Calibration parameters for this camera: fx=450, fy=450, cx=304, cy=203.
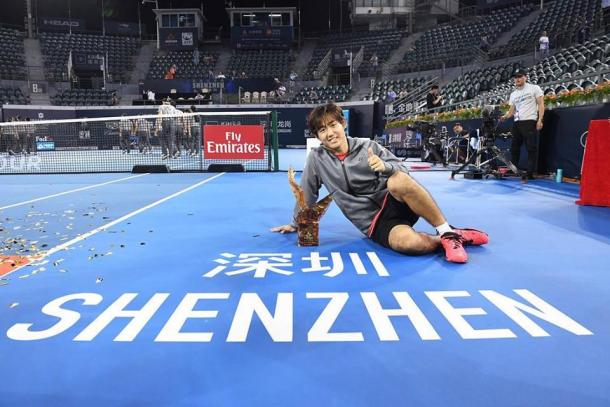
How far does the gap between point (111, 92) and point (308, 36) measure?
1639cm

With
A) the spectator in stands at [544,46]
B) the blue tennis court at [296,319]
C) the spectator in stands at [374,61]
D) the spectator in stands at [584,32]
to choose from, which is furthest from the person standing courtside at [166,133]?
the spectator in stands at [374,61]

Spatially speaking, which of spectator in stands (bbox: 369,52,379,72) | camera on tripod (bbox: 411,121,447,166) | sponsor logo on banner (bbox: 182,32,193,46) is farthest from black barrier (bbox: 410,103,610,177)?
sponsor logo on banner (bbox: 182,32,193,46)

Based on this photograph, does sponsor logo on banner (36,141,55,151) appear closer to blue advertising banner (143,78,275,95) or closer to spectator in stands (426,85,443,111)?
blue advertising banner (143,78,275,95)

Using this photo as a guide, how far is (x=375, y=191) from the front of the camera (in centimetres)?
Answer: 325

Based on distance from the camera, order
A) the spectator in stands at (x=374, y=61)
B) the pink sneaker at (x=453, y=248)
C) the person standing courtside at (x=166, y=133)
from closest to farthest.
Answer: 1. the pink sneaker at (x=453, y=248)
2. the person standing courtside at (x=166, y=133)
3. the spectator in stands at (x=374, y=61)

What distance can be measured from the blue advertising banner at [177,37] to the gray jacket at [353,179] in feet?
115

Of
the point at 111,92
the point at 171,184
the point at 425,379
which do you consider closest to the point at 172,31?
the point at 111,92

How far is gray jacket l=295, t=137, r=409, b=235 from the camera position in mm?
3174

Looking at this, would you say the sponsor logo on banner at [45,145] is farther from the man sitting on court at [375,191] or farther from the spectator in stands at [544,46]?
the spectator in stands at [544,46]

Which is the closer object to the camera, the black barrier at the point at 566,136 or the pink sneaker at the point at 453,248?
the pink sneaker at the point at 453,248

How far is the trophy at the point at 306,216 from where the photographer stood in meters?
3.34

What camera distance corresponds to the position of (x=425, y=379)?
1.46m

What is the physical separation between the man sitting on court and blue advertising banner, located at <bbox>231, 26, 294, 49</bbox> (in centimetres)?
3392

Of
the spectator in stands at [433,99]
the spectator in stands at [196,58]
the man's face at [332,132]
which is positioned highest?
the spectator in stands at [196,58]
